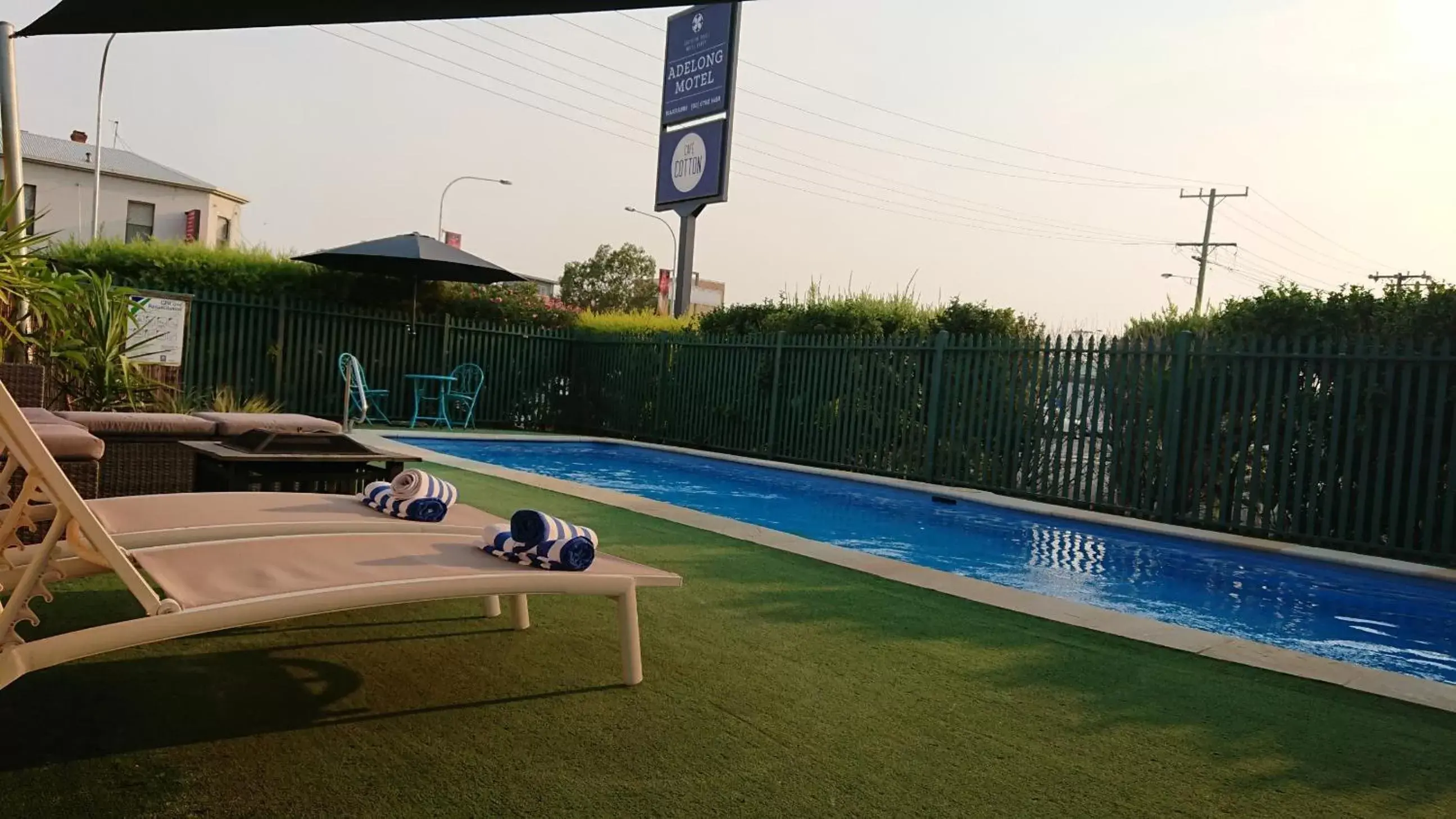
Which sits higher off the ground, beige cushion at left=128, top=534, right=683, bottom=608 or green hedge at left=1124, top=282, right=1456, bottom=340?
green hedge at left=1124, top=282, right=1456, bottom=340

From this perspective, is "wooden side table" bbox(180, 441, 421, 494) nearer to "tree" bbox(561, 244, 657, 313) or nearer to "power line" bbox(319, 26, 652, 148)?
"power line" bbox(319, 26, 652, 148)

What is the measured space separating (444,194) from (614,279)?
1542 centimetres

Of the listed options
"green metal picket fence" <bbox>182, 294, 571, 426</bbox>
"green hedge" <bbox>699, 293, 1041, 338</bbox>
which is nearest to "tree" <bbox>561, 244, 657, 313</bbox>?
"green metal picket fence" <bbox>182, 294, 571, 426</bbox>

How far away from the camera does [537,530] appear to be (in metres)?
2.67

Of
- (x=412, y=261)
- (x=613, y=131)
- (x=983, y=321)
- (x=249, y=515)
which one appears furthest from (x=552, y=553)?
(x=613, y=131)

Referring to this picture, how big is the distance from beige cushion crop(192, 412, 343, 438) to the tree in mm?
44083

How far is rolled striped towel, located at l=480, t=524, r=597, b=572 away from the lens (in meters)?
2.64

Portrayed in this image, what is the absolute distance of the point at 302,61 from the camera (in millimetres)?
13055

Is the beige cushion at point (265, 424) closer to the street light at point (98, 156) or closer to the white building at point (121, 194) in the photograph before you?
the street light at point (98, 156)

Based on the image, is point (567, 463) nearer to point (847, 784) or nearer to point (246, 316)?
point (246, 316)

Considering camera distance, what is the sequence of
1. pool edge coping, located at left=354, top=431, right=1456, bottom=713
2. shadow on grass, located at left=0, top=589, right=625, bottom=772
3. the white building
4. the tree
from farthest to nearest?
the tree < the white building < pool edge coping, located at left=354, top=431, right=1456, bottom=713 < shadow on grass, located at left=0, top=589, right=625, bottom=772

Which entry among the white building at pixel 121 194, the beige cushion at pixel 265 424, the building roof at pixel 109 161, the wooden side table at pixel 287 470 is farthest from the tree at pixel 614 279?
the wooden side table at pixel 287 470

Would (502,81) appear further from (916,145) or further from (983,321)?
(983,321)

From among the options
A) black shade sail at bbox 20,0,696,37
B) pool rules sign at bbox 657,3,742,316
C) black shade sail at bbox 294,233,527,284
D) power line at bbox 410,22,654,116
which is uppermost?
power line at bbox 410,22,654,116
